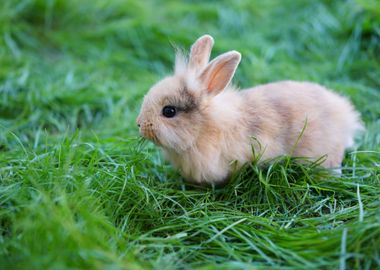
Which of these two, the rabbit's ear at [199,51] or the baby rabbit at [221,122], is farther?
the rabbit's ear at [199,51]

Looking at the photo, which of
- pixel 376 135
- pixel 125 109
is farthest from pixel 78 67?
pixel 376 135

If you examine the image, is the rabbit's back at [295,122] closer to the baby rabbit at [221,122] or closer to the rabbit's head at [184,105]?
the baby rabbit at [221,122]

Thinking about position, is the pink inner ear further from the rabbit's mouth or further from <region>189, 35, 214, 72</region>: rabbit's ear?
the rabbit's mouth

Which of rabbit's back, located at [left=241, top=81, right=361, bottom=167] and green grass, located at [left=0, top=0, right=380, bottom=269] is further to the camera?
rabbit's back, located at [left=241, top=81, right=361, bottom=167]

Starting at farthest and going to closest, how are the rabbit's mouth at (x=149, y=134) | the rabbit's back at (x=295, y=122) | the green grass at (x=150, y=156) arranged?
the rabbit's back at (x=295, y=122)
the rabbit's mouth at (x=149, y=134)
the green grass at (x=150, y=156)

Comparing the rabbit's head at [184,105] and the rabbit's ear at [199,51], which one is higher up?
the rabbit's ear at [199,51]

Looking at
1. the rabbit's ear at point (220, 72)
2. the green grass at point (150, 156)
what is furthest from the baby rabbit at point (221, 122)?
the green grass at point (150, 156)

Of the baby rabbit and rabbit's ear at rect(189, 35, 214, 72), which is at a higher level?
rabbit's ear at rect(189, 35, 214, 72)

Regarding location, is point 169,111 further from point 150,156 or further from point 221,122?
point 150,156

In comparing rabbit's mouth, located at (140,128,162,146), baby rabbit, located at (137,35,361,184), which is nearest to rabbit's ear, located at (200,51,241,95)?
baby rabbit, located at (137,35,361,184)

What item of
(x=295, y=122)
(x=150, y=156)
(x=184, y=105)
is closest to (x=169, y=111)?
(x=184, y=105)
